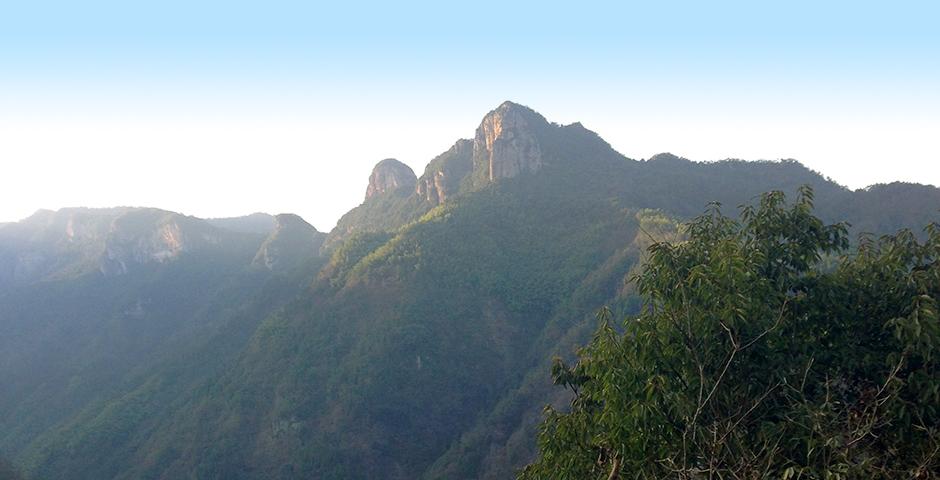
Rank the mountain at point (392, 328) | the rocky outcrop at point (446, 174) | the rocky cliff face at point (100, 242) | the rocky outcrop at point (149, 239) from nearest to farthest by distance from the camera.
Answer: the mountain at point (392, 328) < the rocky outcrop at point (446, 174) < the rocky outcrop at point (149, 239) < the rocky cliff face at point (100, 242)

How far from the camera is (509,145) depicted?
331 ft

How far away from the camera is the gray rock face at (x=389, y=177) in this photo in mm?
131500

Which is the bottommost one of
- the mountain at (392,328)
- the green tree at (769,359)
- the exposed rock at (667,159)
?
the mountain at (392,328)

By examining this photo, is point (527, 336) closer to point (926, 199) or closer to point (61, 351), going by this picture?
point (926, 199)

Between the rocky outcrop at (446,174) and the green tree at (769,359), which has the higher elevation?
the rocky outcrop at (446,174)

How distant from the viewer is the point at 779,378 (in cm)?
740

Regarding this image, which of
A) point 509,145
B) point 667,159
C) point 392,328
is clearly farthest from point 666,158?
point 392,328

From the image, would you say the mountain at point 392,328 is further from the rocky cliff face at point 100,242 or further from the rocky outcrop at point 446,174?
the rocky cliff face at point 100,242

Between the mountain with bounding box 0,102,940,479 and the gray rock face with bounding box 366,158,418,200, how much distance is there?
509cm

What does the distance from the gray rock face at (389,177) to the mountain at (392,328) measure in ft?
16.7

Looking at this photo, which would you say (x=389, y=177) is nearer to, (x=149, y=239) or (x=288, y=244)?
(x=288, y=244)

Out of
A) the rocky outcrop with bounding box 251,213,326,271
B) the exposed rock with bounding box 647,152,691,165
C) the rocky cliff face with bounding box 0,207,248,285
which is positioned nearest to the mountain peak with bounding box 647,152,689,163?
the exposed rock with bounding box 647,152,691,165

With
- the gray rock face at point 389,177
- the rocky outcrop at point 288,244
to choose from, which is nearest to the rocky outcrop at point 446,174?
the gray rock face at point 389,177

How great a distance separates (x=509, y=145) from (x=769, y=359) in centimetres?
9485
